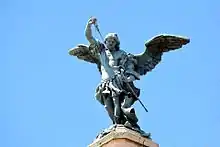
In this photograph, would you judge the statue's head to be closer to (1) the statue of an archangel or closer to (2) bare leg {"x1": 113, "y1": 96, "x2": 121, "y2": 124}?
(1) the statue of an archangel

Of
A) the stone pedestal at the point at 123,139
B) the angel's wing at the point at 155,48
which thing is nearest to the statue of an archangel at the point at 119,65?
the angel's wing at the point at 155,48

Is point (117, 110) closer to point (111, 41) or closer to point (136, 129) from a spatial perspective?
point (136, 129)

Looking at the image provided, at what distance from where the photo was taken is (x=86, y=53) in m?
20.0

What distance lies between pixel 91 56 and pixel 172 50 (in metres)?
1.85

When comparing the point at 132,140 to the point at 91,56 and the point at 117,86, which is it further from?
the point at 91,56

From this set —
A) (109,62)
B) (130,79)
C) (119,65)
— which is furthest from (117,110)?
(109,62)

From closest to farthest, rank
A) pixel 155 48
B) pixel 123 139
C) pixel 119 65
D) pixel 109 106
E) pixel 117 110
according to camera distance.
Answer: pixel 123 139
pixel 117 110
pixel 109 106
pixel 119 65
pixel 155 48

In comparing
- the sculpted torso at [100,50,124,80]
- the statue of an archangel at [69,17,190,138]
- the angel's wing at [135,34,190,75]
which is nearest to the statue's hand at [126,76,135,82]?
the statue of an archangel at [69,17,190,138]

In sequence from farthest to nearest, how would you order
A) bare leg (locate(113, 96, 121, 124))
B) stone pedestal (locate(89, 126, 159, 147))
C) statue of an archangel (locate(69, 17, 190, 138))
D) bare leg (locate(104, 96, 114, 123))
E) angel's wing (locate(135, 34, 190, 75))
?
angel's wing (locate(135, 34, 190, 75))
bare leg (locate(104, 96, 114, 123))
statue of an archangel (locate(69, 17, 190, 138))
bare leg (locate(113, 96, 121, 124))
stone pedestal (locate(89, 126, 159, 147))

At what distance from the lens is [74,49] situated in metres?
20.2

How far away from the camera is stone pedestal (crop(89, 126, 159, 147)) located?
58.6 feet

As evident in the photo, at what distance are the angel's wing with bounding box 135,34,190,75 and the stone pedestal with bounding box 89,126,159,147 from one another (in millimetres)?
1968

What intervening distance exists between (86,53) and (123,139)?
9.54 feet

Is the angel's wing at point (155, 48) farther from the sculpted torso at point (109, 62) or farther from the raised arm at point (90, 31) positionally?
the raised arm at point (90, 31)
